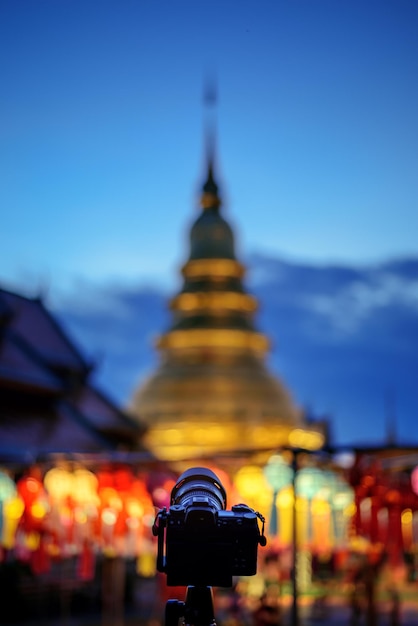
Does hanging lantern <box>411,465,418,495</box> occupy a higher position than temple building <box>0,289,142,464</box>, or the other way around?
temple building <box>0,289,142,464</box>

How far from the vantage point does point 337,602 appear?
26531mm

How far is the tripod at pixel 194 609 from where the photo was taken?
12.9ft

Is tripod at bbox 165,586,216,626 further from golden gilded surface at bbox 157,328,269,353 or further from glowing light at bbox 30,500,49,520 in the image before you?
golden gilded surface at bbox 157,328,269,353

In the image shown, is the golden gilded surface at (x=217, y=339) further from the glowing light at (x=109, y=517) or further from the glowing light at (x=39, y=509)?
the glowing light at (x=39, y=509)

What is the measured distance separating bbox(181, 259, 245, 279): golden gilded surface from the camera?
137 ft

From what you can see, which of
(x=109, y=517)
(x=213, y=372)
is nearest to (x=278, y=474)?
(x=109, y=517)

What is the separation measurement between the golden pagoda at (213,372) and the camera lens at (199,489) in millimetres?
38236

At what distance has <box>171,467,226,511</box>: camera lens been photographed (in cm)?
400

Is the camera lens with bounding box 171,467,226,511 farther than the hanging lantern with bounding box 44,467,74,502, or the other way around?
the hanging lantern with bounding box 44,467,74,502

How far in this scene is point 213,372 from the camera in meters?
44.8

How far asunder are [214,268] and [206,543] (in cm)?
4190

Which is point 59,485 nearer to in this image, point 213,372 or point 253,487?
point 253,487

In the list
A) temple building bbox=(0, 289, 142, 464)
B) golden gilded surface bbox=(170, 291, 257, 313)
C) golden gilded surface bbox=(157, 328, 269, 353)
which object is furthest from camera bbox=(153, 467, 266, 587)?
golden gilded surface bbox=(170, 291, 257, 313)

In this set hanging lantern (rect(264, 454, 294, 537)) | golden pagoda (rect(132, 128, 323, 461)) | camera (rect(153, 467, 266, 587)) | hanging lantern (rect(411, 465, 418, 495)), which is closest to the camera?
camera (rect(153, 467, 266, 587))
